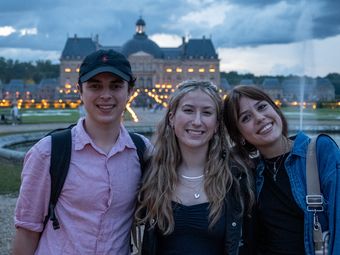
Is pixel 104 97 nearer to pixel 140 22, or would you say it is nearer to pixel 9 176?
pixel 9 176

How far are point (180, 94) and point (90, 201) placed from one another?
27.4 inches

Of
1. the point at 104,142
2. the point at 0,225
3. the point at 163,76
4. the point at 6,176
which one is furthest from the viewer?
the point at 163,76

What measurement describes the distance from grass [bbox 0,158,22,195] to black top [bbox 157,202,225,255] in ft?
18.9

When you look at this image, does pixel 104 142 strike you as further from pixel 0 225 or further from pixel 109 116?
pixel 0 225

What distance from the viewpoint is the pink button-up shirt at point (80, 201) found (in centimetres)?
209

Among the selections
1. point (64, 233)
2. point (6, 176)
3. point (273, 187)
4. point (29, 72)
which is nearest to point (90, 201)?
point (64, 233)

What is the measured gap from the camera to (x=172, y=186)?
Result: 2.29 metres

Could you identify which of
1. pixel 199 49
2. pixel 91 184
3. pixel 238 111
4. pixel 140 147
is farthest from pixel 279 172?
pixel 199 49

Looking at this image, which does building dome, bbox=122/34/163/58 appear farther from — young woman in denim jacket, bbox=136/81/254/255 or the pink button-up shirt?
the pink button-up shirt

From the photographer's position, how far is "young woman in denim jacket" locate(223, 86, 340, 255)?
6.72ft

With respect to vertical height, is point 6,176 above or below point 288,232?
below

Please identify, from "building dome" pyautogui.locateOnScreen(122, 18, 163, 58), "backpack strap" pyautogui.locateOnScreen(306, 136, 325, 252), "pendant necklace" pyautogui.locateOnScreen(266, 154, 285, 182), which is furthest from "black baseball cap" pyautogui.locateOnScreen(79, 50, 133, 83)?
"building dome" pyautogui.locateOnScreen(122, 18, 163, 58)

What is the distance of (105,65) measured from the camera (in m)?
2.14

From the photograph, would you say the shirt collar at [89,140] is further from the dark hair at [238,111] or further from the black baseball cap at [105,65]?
the dark hair at [238,111]
